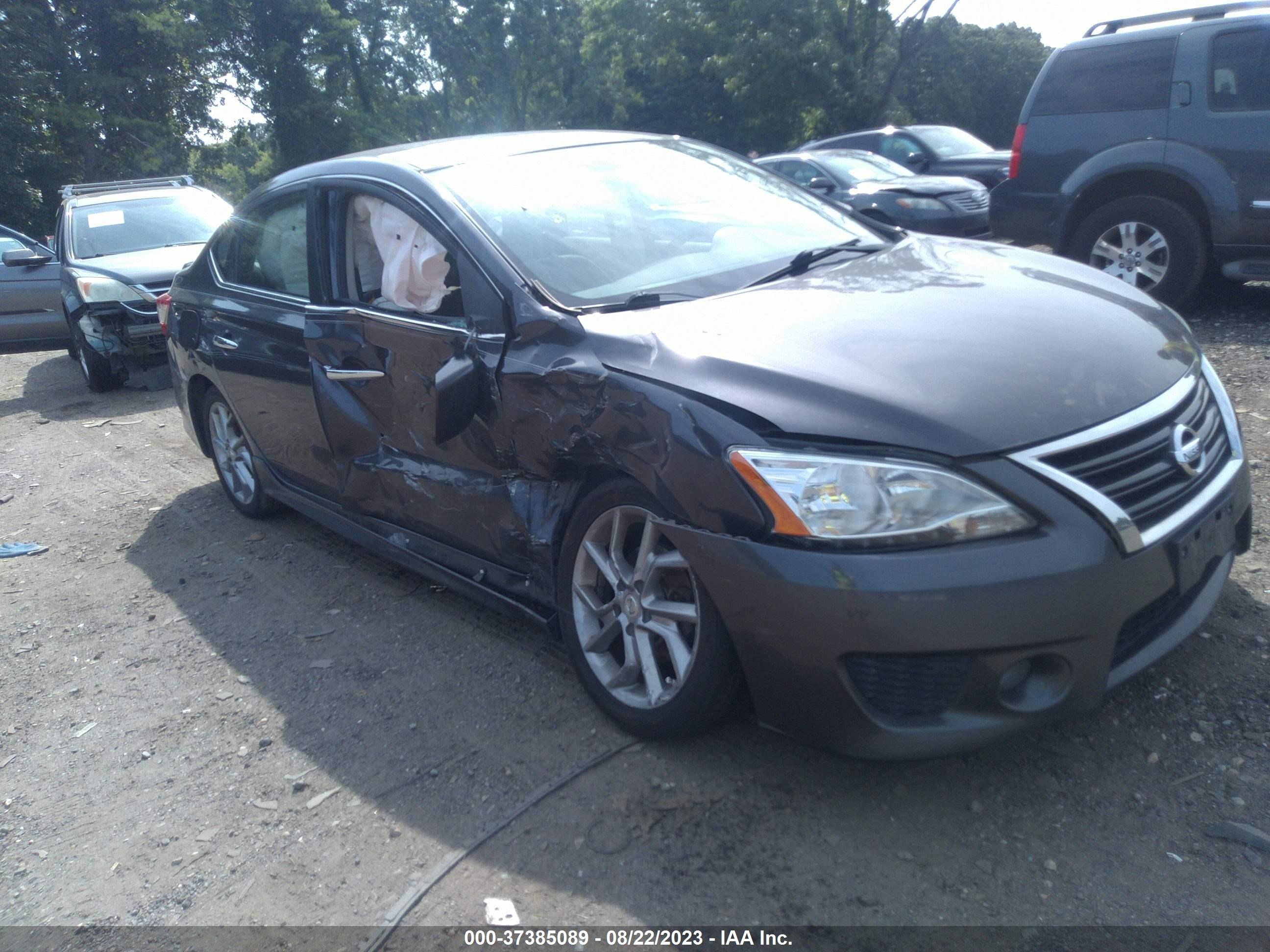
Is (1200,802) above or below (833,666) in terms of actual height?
below

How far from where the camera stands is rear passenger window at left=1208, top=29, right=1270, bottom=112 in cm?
652

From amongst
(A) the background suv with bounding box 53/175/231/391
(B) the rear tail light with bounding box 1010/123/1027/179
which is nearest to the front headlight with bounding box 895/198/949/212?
(B) the rear tail light with bounding box 1010/123/1027/179

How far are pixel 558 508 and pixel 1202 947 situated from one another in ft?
6.42

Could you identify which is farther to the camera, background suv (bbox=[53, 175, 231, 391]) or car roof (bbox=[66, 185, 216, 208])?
car roof (bbox=[66, 185, 216, 208])

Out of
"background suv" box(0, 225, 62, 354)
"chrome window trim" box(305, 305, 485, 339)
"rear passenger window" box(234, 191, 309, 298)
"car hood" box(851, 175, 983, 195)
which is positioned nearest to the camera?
"chrome window trim" box(305, 305, 485, 339)

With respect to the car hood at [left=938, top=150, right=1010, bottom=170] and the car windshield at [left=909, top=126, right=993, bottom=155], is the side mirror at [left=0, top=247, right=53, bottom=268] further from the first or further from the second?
the car windshield at [left=909, top=126, right=993, bottom=155]

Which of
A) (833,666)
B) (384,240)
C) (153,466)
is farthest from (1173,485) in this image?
(153,466)

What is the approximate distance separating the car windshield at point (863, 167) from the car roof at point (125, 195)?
6.89 metres

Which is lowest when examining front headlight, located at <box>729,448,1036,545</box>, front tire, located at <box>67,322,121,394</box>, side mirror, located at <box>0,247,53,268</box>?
front tire, located at <box>67,322,121,394</box>

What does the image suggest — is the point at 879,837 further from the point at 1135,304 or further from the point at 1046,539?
the point at 1135,304

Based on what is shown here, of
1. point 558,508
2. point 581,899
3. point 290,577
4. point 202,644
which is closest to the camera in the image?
point 581,899

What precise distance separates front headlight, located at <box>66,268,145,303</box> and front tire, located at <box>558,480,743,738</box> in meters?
7.78

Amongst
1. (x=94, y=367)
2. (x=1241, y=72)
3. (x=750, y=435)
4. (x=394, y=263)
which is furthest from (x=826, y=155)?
(x=750, y=435)

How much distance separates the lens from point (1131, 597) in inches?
98.6
